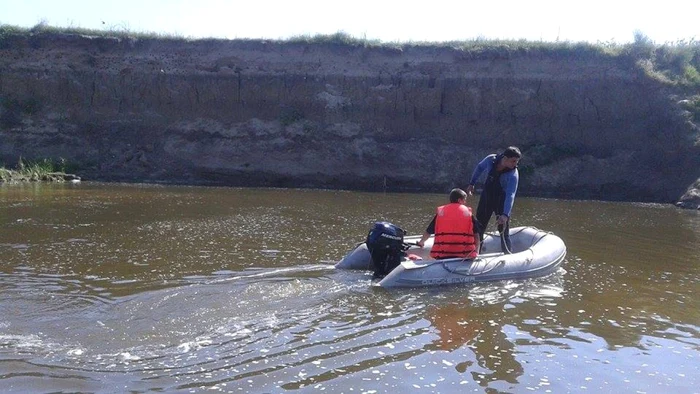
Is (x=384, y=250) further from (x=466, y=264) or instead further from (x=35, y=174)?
(x=35, y=174)

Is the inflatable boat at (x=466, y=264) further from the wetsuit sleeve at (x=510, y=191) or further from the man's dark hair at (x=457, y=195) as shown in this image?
the man's dark hair at (x=457, y=195)

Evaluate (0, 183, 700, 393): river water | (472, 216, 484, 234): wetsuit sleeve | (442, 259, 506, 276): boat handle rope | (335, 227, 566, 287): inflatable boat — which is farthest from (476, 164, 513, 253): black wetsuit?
(0, 183, 700, 393): river water

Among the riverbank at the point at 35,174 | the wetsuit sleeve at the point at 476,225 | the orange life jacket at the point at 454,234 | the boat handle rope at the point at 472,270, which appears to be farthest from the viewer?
the riverbank at the point at 35,174

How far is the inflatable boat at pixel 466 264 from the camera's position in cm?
873

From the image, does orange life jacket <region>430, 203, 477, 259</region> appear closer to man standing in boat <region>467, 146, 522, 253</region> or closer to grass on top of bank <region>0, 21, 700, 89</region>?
man standing in boat <region>467, 146, 522, 253</region>

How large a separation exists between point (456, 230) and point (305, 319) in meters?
2.94

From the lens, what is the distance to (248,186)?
963 inches

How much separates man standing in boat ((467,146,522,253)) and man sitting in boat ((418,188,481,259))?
1.42 ft

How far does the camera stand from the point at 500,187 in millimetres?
10172

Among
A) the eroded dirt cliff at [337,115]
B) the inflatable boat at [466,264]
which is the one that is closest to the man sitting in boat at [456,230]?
the inflatable boat at [466,264]

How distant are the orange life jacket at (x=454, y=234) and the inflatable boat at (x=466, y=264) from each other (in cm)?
16

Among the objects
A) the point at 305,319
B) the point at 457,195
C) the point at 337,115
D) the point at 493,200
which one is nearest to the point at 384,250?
the point at 457,195

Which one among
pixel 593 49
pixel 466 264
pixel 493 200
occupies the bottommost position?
pixel 466 264

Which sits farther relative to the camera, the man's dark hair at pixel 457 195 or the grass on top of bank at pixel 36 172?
the grass on top of bank at pixel 36 172
